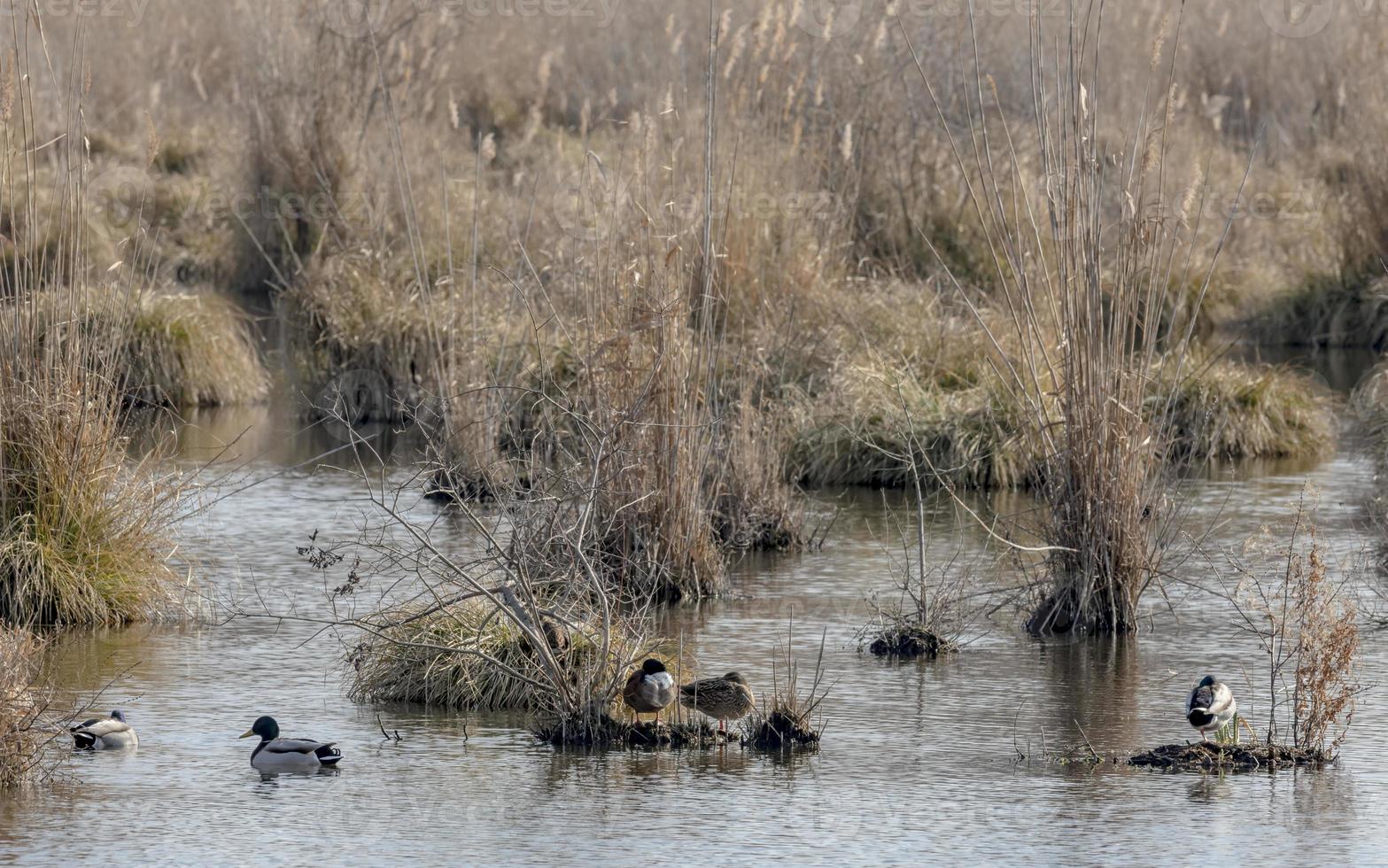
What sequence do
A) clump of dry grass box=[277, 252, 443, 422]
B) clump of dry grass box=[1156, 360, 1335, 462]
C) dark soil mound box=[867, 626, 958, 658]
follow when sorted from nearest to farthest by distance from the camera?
dark soil mound box=[867, 626, 958, 658] < clump of dry grass box=[1156, 360, 1335, 462] < clump of dry grass box=[277, 252, 443, 422]

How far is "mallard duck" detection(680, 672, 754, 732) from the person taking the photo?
8461 mm

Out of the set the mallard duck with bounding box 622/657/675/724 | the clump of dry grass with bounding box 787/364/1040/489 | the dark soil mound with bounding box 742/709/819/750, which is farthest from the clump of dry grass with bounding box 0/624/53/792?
the clump of dry grass with bounding box 787/364/1040/489

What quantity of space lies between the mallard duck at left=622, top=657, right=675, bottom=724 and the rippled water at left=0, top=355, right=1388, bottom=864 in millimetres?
265

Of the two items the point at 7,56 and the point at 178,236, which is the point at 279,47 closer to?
the point at 178,236

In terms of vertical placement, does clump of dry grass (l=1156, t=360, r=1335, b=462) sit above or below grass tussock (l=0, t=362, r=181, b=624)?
below

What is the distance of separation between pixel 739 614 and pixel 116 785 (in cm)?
402

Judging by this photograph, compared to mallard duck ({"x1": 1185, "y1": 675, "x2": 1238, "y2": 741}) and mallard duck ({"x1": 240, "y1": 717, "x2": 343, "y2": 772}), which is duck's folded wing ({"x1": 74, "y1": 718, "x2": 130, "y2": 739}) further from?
mallard duck ({"x1": 1185, "y1": 675, "x2": 1238, "y2": 741})

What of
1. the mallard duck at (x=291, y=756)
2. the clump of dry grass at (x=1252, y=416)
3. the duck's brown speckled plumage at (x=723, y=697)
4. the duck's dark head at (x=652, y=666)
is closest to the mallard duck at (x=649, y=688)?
the duck's dark head at (x=652, y=666)

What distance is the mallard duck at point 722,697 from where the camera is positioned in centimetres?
846

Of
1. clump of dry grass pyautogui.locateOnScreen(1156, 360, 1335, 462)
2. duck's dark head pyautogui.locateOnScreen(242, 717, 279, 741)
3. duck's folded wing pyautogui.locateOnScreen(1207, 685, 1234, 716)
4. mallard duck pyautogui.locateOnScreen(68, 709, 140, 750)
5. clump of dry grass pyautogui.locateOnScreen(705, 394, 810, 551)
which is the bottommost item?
clump of dry grass pyautogui.locateOnScreen(1156, 360, 1335, 462)

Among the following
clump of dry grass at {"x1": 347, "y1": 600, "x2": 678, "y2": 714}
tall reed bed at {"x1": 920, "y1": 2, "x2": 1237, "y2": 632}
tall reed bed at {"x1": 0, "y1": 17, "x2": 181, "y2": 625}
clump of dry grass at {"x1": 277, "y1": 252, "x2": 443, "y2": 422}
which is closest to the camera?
clump of dry grass at {"x1": 347, "y1": 600, "x2": 678, "y2": 714}

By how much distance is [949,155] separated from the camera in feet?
74.8

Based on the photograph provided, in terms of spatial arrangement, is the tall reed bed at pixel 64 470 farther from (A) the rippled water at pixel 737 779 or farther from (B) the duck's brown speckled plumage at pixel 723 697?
(B) the duck's brown speckled plumage at pixel 723 697

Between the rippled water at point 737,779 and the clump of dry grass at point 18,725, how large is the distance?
142 millimetres
